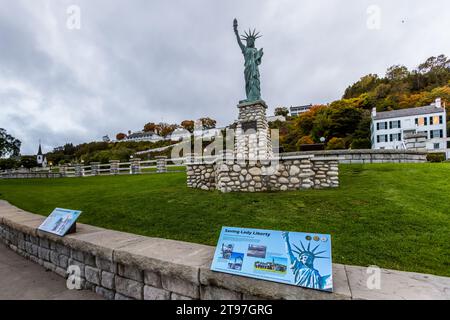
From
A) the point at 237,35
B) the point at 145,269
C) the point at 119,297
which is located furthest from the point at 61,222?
the point at 237,35

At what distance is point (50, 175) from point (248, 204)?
24.5 meters

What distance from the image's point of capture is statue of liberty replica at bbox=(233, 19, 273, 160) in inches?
495

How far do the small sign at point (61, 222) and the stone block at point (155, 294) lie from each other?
160cm

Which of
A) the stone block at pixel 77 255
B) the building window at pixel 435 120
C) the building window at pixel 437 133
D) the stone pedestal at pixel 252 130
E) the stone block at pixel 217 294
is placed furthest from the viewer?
the building window at pixel 437 133

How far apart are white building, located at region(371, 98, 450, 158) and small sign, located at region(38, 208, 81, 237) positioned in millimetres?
36956

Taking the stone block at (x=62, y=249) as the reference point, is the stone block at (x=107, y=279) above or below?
below

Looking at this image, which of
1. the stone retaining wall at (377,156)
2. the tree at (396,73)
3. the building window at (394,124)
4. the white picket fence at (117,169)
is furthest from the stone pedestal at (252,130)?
the tree at (396,73)

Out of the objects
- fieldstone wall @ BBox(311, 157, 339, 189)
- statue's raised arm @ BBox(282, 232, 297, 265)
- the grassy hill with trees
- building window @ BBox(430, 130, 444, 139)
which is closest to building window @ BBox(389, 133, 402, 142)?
the grassy hill with trees

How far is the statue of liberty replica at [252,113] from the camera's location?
Result: 12.6 m

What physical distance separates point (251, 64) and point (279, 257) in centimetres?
1338

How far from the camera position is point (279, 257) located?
1.78 metres

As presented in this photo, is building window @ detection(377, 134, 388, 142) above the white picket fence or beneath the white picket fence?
above

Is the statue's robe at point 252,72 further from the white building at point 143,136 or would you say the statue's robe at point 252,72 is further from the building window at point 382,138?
the white building at point 143,136

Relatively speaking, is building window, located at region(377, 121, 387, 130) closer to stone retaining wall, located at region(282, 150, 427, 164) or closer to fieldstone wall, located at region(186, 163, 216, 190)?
stone retaining wall, located at region(282, 150, 427, 164)
